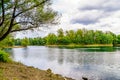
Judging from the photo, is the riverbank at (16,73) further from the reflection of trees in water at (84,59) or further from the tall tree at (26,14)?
the reflection of trees in water at (84,59)

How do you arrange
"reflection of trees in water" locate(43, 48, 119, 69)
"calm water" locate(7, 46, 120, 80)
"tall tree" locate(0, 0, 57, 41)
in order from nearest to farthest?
"tall tree" locate(0, 0, 57, 41) → "calm water" locate(7, 46, 120, 80) → "reflection of trees in water" locate(43, 48, 119, 69)

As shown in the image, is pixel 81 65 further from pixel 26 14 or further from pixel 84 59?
pixel 26 14

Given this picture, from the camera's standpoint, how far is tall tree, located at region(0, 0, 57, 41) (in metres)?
12.1

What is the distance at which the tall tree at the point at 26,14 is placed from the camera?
39.7 ft

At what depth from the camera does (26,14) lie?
12.5 m

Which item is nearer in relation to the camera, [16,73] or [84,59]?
[16,73]

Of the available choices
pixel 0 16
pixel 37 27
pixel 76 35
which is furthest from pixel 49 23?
pixel 76 35

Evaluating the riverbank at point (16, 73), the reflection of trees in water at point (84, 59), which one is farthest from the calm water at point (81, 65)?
the riverbank at point (16, 73)

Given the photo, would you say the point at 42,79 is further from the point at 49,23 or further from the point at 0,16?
the point at 0,16

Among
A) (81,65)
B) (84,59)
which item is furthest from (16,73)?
(84,59)

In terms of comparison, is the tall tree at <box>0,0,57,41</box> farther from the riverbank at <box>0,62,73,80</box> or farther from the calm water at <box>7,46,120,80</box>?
the calm water at <box>7,46,120,80</box>

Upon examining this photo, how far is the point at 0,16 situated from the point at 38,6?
90.1 inches

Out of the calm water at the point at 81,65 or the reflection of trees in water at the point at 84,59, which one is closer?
the calm water at the point at 81,65

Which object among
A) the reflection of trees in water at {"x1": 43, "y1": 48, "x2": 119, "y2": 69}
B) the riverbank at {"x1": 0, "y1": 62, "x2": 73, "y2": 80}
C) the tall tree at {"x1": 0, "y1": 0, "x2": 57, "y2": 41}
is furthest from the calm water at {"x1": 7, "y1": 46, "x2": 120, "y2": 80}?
the tall tree at {"x1": 0, "y1": 0, "x2": 57, "y2": 41}
